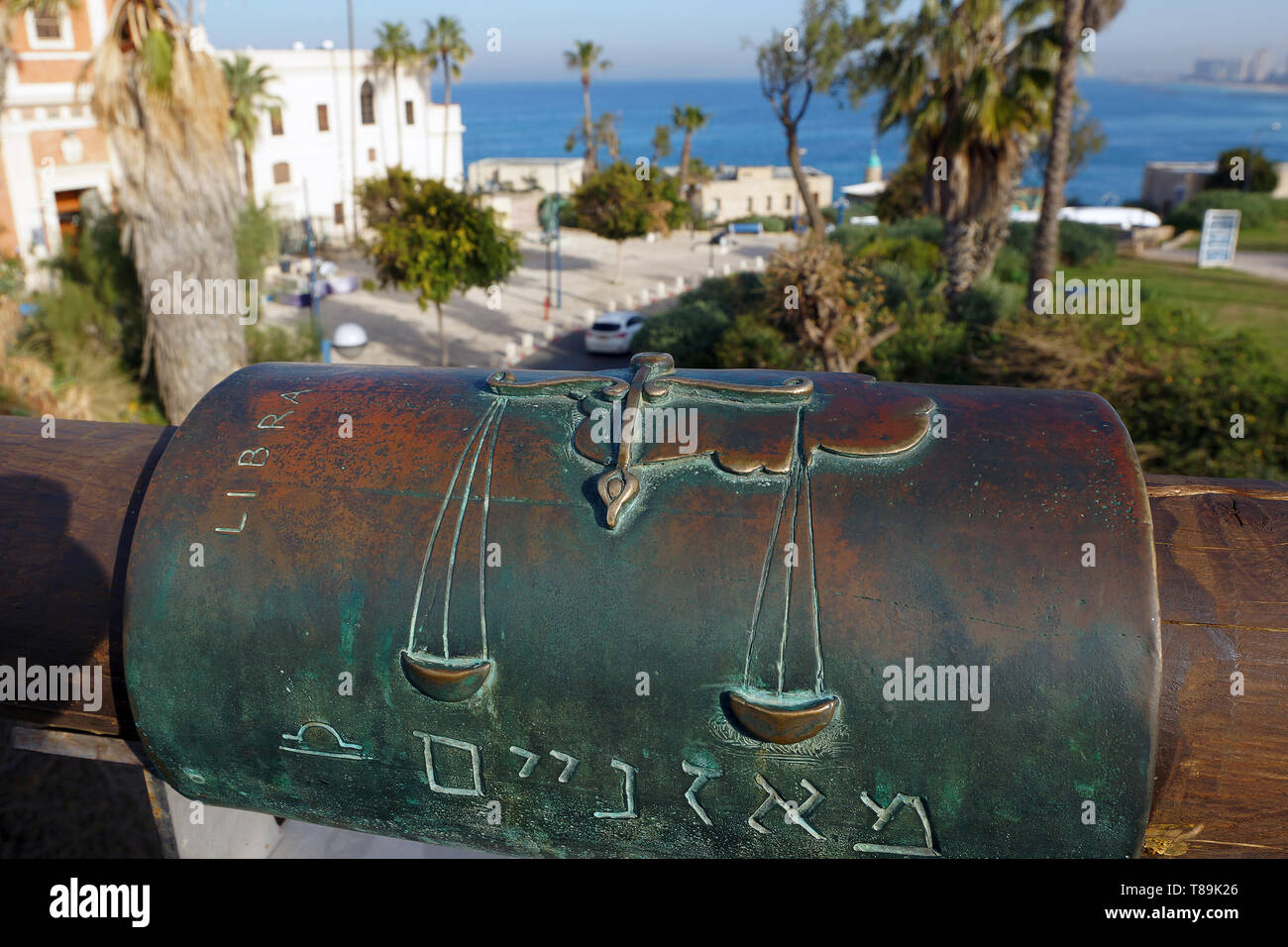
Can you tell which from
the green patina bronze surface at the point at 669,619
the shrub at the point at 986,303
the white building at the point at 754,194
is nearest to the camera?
the green patina bronze surface at the point at 669,619

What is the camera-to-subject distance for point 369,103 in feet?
128

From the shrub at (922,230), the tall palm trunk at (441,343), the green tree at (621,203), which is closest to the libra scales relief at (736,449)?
the tall palm trunk at (441,343)

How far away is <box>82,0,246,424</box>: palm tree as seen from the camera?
1077 centimetres

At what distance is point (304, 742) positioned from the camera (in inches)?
52.2

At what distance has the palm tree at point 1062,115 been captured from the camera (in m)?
12.9

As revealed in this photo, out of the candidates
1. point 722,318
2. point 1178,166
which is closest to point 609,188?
point 722,318

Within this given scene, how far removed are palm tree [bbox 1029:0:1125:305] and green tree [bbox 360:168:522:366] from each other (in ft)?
35.5

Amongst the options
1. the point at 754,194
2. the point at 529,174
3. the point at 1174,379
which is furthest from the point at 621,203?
the point at 529,174

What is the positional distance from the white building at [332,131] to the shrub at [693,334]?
61.5 feet

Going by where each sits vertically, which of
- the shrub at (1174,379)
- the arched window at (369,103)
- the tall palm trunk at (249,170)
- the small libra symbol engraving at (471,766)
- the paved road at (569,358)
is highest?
the arched window at (369,103)

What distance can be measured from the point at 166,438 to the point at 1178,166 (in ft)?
135

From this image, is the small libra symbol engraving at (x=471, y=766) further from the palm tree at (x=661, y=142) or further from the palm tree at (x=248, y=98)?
the palm tree at (x=661, y=142)

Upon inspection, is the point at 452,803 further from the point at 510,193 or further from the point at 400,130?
the point at 510,193

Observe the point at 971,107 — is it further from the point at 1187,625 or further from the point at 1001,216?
the point at 1187,625
